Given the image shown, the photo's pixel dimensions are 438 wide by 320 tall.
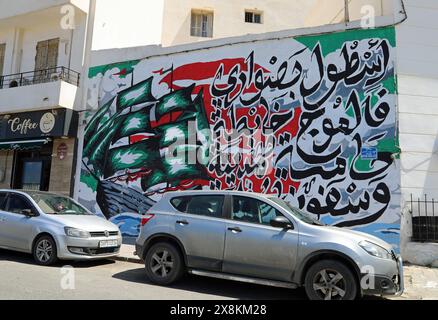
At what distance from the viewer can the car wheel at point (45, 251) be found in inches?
340

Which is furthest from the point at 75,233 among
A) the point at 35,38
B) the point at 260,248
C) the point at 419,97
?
the point at 35,38

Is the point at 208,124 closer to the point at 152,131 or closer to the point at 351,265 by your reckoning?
Result: the point at 152,131

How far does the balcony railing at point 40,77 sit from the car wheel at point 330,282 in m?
11.9

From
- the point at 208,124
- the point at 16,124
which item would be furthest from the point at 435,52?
the point at 16,124

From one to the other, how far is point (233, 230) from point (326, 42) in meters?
6.96

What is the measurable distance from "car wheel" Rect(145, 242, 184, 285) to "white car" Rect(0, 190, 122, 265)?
→ 1.85m

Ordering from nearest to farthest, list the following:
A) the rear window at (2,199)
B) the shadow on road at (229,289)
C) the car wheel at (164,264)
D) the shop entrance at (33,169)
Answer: the shadow on road at (229,289)
the car wheel at (164,264)
the rear window at (2,199)
the shop entrance at (33,169)

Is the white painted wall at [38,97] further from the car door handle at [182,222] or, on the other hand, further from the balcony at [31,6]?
the car door handle at [182,222]

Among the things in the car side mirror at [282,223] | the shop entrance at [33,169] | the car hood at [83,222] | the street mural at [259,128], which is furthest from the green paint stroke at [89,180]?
the car side mirror at [282,223]

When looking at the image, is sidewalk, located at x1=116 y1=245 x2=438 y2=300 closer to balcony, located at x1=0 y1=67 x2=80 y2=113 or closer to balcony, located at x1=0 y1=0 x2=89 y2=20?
balcony, located at x1=0 y1=67 x2=80 y2=113

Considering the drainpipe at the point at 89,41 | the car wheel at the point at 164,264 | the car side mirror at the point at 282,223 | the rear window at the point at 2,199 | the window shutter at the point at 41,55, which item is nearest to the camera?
the car side mirror at the point at 282,223

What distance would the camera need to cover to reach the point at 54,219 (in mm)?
8844

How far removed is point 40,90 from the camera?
14.8m

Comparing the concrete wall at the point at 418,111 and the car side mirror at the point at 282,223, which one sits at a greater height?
the concrete wall at the point at 418,111
